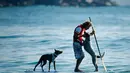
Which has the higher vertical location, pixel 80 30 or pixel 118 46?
pixel 80 30

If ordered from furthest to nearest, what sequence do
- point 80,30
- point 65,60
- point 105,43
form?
point 105,43, point 65,60, point 80,30

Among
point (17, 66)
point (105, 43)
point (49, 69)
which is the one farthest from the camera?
point (105, 43)

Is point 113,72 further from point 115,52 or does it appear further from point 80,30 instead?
point 115,52

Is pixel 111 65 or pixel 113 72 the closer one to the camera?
pixel 113 72

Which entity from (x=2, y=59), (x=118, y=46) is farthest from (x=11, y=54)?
(x=118, y=46)

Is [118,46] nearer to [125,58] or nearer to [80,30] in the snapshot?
[125,58]

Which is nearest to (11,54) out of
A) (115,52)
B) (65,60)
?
(65,60)

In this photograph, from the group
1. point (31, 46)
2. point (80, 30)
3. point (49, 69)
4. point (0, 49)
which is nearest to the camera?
point (80, 30)

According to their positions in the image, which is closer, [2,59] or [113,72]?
[113,72]

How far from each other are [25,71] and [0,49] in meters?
9.15

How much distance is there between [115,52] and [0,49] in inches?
276

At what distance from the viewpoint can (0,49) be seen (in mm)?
27578

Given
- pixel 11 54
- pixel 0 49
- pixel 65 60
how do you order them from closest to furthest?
pixel 65 60
pixel 11 54
pixel 0 49

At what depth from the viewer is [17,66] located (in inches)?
791
